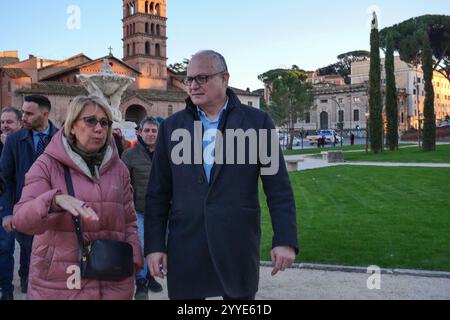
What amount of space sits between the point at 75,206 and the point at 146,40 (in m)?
63.3

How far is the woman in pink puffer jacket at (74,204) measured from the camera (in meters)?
2.71

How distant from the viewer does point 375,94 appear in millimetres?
37250

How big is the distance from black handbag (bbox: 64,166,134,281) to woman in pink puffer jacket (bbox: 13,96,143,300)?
42 millimetres

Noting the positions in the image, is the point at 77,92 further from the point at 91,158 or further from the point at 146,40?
the point at 91,158

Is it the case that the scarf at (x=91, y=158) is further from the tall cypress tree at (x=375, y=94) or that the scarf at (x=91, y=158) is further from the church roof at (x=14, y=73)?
the church roof at (x=14, y=73)

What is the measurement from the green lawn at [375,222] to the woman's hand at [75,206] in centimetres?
506

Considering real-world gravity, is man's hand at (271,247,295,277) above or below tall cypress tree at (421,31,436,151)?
A: below

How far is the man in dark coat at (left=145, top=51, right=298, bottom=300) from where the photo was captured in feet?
9.83

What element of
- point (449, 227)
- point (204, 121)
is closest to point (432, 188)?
point (449, 227)

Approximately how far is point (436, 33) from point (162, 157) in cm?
6934

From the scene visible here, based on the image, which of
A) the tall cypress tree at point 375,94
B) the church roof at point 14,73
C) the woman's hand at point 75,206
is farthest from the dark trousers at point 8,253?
the church roof at point 14,73

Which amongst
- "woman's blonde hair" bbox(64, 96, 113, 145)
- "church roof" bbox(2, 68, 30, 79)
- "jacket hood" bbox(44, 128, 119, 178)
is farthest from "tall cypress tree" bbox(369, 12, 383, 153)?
"jacket hood" bbox(44, 128, 119, 178)

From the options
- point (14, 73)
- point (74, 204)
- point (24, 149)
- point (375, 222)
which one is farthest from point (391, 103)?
point (74, 204)

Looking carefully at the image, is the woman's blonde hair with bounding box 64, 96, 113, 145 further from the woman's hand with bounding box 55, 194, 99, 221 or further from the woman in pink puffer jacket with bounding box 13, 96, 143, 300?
the woman's hand with bounding box 55, 194, 99, 221
